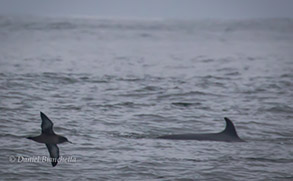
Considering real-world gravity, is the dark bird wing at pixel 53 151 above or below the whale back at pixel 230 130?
below

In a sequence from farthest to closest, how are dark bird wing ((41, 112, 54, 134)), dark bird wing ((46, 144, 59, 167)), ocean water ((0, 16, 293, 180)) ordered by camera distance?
ocean water ((0, 16, 293, 180)) < dark bird wing ((46, 144, 59, 167)) < dark bird wing ((41, 112, 54, 134))

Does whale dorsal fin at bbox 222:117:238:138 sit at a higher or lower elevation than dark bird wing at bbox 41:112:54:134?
higher

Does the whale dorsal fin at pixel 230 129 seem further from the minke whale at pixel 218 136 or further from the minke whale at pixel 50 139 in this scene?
the minke whale at pixel 50 139

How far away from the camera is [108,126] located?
13.9 m

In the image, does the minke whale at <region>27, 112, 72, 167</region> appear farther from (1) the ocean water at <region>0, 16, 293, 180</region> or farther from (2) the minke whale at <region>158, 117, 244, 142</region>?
(2) the minke whale at <region>158, 117, 244, 142</region>

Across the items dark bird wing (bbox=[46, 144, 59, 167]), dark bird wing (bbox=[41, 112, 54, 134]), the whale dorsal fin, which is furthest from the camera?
the whale dorsal fin

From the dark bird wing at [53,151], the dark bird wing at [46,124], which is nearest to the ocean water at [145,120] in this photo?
the dark bird wing at [53,151]

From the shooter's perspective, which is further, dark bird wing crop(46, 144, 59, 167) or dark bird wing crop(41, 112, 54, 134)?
dark bird wing crop(46, 144, 59, 167)

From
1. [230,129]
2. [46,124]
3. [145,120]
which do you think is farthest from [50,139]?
[145,120]

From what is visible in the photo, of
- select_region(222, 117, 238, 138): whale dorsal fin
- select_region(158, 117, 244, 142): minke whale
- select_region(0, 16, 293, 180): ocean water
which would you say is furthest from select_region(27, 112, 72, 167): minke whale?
select_region(222, 117, 238, 138): whale dorsal fin

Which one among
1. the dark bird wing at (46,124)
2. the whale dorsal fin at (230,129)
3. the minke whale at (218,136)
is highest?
the whale dorsal fin at (230,129)

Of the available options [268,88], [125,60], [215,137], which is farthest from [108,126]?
[125,60]

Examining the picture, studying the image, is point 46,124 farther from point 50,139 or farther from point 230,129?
point 230,129

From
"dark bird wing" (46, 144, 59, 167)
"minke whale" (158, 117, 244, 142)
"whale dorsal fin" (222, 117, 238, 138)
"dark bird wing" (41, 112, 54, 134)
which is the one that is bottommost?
"dark bird wing" (46, 144, 59, 167)
